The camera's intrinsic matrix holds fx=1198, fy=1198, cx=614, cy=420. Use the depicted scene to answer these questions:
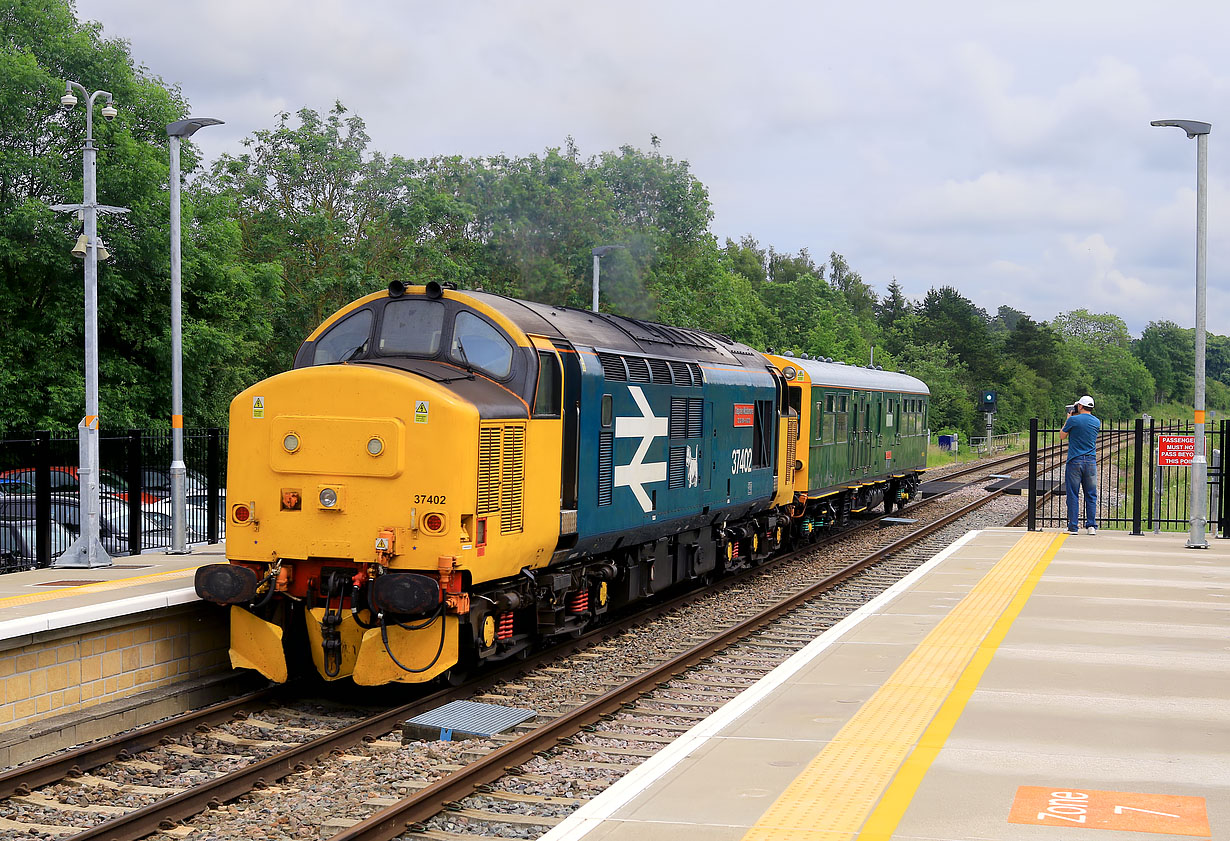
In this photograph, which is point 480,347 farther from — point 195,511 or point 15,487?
point 195,511

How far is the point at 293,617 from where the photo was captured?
967cm

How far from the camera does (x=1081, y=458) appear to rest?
63.0 feet

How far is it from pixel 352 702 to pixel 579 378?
3426 mm

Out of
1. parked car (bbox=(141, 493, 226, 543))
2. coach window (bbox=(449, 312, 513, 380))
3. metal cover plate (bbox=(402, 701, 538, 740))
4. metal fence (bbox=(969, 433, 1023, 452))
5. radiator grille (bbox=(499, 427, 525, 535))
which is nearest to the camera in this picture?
metal cover plate (bbox=(402, 701, 538, 740))

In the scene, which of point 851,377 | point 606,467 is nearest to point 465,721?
point 606,467

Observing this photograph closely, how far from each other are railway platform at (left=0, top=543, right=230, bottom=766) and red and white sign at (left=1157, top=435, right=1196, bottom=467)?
47.7 feet

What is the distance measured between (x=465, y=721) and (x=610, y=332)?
16.2ft

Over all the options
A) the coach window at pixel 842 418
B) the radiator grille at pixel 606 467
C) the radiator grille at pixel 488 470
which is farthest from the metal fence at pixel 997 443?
the radiator grille at pixel 488 470

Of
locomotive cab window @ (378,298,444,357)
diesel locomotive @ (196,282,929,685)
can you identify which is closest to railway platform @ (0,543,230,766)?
diesel locomotive @ (196,282,929,685)

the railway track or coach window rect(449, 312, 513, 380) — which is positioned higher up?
coach window rect(449, 312, 513, 380)

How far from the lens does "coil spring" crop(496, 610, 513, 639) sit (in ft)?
33.6

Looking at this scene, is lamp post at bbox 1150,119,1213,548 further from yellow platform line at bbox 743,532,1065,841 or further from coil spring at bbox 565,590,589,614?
coil spring at bbox 565,590,589,614

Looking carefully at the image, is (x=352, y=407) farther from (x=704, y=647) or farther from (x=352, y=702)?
(x=704, y=647)

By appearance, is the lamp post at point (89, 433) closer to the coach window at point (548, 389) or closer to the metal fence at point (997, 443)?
the coach window at point (548, 389)
